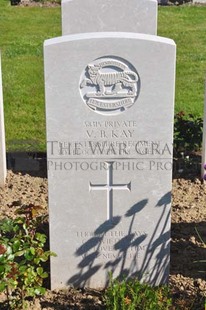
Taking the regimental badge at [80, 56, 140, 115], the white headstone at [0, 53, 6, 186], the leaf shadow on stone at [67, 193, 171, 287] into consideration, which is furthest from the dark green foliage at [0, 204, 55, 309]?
the white headstone at [0, 53, 6, 186]

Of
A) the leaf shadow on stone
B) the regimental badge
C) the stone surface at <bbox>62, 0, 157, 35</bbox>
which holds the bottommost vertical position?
the leaf shadow on stone

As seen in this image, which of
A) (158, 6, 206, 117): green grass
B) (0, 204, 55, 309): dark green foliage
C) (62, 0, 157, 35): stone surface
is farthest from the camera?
(158, 6, 206, 117): green grass

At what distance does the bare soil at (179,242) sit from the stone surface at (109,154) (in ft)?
0.46

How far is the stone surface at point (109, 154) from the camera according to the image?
3.97 metres

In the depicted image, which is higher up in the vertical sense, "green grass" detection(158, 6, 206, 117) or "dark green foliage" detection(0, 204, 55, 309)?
"green grass" detection(158, 6, 206, 117)

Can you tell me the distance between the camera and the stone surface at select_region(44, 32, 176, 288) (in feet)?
13.0

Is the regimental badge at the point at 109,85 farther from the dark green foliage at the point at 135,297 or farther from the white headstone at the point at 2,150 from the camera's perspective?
the white headstone at the point at 2,150

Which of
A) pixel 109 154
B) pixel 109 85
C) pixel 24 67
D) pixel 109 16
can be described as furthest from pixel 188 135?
pixel 24 67

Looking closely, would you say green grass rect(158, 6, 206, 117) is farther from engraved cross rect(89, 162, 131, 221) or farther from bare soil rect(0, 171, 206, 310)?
engraved cross rect(89, 162, 131, 221)

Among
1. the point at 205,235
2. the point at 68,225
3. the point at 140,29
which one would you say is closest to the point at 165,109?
the point at 68,225

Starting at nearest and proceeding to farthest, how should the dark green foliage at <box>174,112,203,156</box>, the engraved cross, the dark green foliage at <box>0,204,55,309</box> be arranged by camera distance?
the dark green foliage at <box>0,204,55,309</box> < the engraved cross < the dark green foliage at <box>174,112,203,156</box>

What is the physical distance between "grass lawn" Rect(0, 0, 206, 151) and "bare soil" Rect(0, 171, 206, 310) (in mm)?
1094

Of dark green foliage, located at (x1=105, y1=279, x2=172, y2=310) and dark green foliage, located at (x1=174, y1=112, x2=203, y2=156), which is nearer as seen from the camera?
dark green foliage, located at (x1=105, y1=279, x2=172, y2=310)

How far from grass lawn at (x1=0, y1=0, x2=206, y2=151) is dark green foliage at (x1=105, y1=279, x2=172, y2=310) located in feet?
9.93
